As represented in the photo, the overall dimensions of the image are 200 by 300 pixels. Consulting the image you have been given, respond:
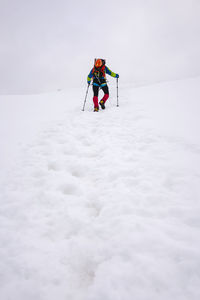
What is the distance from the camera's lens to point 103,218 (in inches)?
82.6

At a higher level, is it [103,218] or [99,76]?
[99,76]

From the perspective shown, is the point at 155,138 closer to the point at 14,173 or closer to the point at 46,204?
the point at 46,204

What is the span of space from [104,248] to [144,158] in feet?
6.49

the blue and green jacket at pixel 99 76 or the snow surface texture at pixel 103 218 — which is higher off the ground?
the blue and green jacket at pixel 99 76

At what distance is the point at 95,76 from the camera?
7520 millimetres

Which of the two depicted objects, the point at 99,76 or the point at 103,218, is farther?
the point at 99,76

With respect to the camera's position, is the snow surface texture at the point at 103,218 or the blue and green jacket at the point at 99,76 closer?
the snow surface texture at the point at 103,218

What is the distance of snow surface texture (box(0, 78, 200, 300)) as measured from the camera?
144 centimetres

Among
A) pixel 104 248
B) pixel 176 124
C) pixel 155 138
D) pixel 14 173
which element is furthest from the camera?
pixel 176 124

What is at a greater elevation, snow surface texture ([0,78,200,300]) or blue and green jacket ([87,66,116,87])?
blue and green jacket ([87,66,116,87])

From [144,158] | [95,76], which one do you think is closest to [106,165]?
[144,158]

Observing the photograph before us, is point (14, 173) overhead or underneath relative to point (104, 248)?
overhead

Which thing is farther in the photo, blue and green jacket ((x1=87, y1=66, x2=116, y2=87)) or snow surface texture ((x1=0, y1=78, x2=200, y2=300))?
blue and green jacket ((x1=87, y1=66, x2=116, y2=87))

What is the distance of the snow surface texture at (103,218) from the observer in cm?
144
